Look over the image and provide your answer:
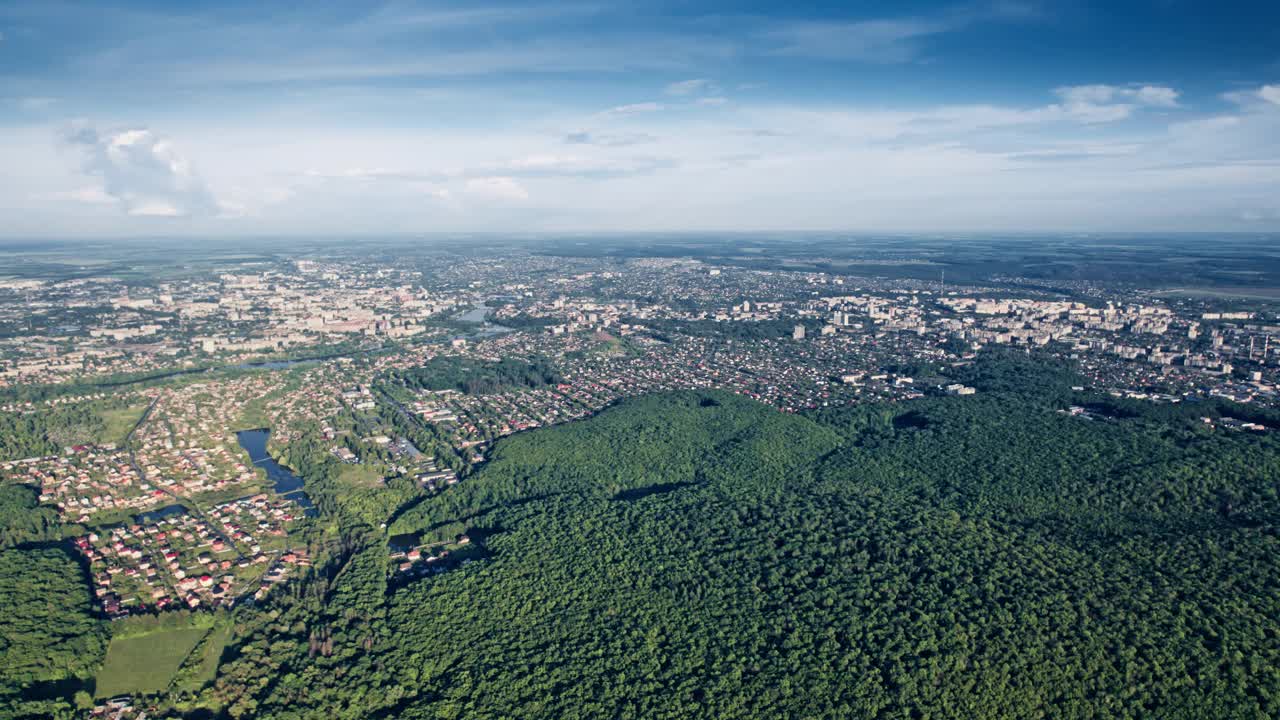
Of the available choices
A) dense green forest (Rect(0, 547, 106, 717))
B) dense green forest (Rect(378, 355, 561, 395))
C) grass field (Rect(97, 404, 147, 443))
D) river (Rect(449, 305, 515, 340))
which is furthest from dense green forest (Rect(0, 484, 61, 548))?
river (Rect(449, 305, 515, 340))

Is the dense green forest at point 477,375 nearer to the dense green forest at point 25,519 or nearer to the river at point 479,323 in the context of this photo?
the river at point 479,323

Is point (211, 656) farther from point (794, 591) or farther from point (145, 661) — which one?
point (794, 591)

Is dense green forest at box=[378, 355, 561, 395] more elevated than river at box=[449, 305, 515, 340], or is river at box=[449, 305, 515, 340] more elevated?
river at box=[449, 305, 515, 340]

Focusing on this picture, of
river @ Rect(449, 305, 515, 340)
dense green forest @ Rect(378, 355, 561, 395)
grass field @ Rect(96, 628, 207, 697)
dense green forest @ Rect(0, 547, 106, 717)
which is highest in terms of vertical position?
river @ Rect(449, 305, 515, 340)

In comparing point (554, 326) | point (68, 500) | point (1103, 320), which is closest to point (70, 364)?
point (68, 500)

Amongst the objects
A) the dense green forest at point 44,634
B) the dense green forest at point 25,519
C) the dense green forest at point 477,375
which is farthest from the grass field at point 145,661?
the dense green forest at point 477,375

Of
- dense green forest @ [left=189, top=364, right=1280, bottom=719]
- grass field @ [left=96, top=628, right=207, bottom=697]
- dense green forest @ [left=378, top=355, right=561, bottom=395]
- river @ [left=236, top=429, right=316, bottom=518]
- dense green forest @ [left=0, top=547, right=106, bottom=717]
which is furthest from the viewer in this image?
dense green forest @ [left=378, top=355, right=561, bottom=395]

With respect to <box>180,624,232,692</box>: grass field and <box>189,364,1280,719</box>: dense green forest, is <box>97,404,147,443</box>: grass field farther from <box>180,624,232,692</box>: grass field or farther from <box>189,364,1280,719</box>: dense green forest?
<box>180,624,232,692</box>: grass field
